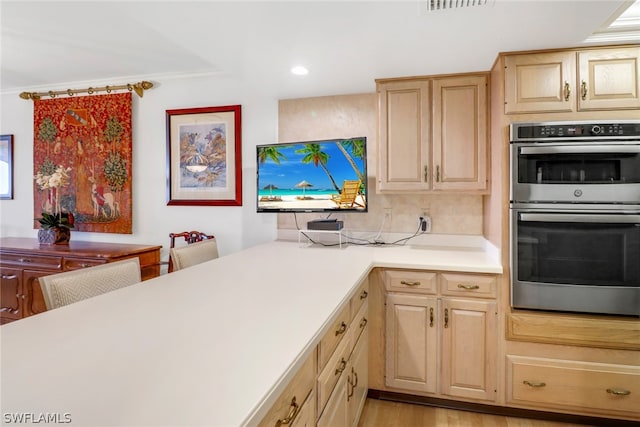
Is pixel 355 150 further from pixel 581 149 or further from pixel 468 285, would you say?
pixel 581 149

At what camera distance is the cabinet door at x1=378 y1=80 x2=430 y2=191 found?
Answer: 2.47m

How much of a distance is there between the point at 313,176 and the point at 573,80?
66.1 inches

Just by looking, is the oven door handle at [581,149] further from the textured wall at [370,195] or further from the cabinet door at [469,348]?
the cabinet door at [469,348]

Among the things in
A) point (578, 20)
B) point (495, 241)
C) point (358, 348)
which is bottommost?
point (358, 348)

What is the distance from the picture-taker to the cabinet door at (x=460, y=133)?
2387 mm

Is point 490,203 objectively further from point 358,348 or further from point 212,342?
point 212,342

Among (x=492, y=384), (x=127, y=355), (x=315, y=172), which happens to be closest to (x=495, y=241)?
(x=492, y=384)

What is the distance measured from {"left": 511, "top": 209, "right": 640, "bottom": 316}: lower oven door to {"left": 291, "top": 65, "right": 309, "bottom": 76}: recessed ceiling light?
5.22 ft

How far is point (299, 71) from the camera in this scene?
237cm

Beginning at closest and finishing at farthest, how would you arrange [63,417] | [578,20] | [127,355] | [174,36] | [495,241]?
[63,417] → [127,355] → [578,20] → [174,36] → [495,241]

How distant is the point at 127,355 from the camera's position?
2.88ft

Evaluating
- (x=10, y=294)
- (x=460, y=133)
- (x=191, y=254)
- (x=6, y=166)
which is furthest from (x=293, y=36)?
(x=6, y=166)

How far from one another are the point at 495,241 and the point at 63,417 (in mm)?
2282

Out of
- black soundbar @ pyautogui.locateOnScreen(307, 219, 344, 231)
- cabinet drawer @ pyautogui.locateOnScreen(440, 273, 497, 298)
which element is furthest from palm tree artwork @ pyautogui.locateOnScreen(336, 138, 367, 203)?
cabinet drawer @ pyautogui.locateOnScreen(440, 273, 497, 298)
